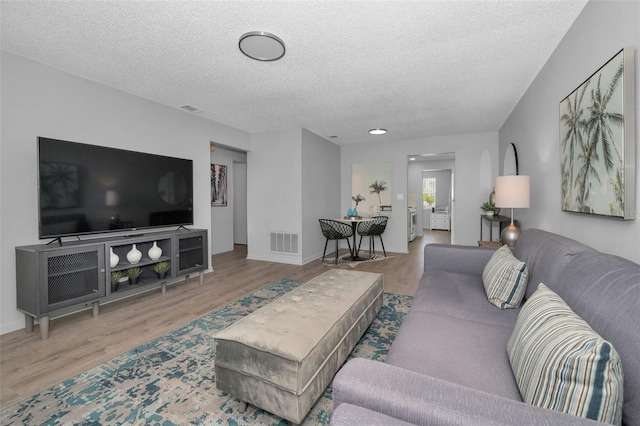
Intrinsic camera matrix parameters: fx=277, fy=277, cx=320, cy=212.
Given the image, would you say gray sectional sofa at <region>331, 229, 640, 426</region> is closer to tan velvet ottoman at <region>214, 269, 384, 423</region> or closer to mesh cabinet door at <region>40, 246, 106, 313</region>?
tan velvet ottoman at <region>214, 269, 384, 423</region>

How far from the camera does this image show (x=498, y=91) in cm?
332

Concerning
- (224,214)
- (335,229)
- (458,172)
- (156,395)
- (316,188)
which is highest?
(458,172)

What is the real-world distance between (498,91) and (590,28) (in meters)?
1.63

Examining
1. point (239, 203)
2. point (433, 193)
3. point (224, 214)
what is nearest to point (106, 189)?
point (224, 214)

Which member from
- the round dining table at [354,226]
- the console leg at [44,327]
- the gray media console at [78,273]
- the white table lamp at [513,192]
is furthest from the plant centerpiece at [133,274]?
the white table lamp at [513,192]

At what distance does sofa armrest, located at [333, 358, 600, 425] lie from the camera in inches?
24.3

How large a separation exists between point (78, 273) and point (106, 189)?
2.91 feet

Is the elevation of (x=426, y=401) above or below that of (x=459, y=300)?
above

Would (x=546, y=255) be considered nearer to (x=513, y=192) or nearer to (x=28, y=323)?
(x=513, y=192)

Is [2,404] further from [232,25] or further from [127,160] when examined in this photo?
[232,25]

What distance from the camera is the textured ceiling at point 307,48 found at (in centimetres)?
190

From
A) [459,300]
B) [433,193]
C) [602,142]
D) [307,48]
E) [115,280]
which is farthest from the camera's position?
[433,193]

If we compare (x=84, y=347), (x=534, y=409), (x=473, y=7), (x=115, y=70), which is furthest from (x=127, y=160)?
(x=534, y=409)

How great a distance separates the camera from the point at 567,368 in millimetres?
745
